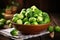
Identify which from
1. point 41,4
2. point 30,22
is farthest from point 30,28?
point 41,4

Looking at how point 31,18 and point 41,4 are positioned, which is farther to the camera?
point 41,4

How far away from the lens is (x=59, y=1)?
508cm

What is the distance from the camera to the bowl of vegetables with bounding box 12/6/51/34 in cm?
101

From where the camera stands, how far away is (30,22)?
1.04 meters

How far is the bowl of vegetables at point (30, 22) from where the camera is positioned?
1015mm

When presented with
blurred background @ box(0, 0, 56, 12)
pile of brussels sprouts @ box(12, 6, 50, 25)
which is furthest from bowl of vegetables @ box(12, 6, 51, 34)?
blurred background @ box(0, 0, 56, 12)

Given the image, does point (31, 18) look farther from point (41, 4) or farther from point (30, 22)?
point (41, 4)

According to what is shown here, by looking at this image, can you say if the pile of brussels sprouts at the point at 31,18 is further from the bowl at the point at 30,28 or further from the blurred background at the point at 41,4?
the blurred background at the point at 41,4

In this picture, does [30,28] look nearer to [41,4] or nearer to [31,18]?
[31,18]

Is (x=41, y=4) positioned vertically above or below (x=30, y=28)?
above

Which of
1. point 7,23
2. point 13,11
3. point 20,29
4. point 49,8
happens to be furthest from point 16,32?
point 49,8

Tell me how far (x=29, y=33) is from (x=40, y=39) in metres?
0.09

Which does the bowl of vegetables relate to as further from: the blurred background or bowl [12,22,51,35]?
the blurred background

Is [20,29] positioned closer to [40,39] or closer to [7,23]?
[40,39]
